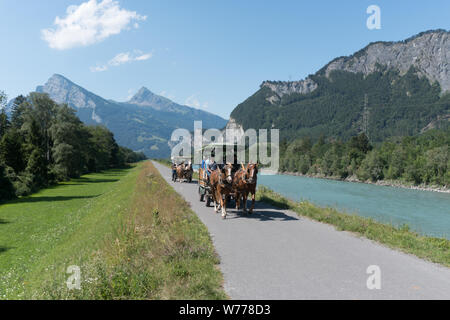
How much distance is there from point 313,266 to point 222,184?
21.5 ft

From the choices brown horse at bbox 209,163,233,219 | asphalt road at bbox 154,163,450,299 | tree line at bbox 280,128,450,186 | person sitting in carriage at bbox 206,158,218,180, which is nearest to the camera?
asphalt road at bbox 154,163,450,299

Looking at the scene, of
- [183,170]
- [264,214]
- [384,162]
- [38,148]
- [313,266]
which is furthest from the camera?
[384,162]

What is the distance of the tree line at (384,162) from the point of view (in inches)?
2339

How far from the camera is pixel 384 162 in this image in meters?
71.4

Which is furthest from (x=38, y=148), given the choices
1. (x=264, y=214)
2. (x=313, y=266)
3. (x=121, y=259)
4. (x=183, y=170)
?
(x=313, y=266)

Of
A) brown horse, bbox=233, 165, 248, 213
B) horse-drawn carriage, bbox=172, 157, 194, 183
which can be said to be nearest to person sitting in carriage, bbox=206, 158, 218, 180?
brown horse, bbox=233, 165, 248, 213

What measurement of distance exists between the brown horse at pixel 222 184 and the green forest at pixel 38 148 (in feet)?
80.8

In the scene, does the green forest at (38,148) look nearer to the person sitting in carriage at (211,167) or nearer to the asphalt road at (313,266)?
the person sitting in carriage at (211,167)

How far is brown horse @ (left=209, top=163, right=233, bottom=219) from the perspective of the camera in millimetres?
13094

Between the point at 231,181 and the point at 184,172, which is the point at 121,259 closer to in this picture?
the point at 231,181

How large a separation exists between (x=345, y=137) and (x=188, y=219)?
174 meters

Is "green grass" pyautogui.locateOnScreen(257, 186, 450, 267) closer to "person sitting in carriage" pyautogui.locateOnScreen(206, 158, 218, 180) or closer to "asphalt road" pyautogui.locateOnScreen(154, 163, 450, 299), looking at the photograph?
"asphalt road" pyautogui.locateOnScreen(154, 163, 450, 299)

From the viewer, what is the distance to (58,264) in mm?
11062

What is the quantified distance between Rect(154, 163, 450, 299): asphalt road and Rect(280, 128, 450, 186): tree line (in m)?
56.4
